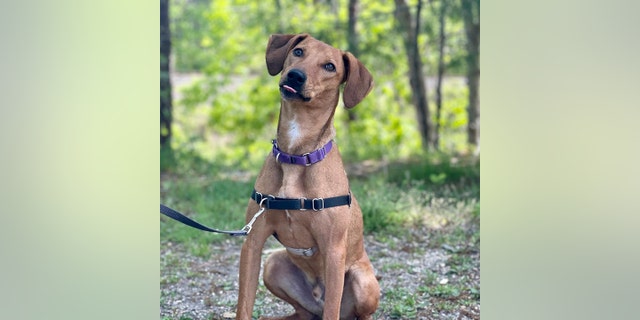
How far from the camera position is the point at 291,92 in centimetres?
370

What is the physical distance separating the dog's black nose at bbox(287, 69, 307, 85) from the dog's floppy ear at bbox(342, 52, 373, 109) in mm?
327

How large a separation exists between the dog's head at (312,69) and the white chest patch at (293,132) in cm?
19

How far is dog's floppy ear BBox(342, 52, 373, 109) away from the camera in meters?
3.95

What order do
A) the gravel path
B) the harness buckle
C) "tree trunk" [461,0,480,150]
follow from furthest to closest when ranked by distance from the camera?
"tree trunk" [461,0,480,150] < the gravel path < the harness buckle

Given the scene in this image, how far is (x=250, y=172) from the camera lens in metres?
9.14

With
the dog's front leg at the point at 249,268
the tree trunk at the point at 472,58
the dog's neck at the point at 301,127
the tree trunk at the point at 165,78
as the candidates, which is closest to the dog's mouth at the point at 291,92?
the dog's neck at the point at 301,127

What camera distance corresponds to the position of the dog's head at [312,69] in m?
3.70

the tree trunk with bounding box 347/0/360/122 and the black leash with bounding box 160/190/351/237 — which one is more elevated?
the tree trunk with bounding box 347/0/360/122

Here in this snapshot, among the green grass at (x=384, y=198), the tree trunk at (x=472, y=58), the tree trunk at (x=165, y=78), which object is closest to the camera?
the green grass at (x=384, y=198)
